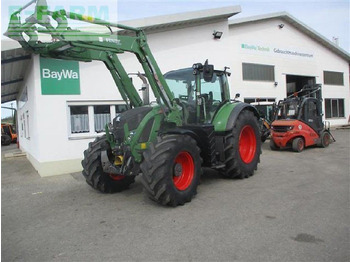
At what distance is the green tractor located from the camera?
4719 mm

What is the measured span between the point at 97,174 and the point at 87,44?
248cm

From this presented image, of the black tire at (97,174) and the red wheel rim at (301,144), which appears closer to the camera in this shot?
the black tire at (97,174)

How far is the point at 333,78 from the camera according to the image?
20969 mm

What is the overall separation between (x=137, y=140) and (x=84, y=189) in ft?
7.74

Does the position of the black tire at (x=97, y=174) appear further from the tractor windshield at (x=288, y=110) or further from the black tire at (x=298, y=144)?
the tractor windshield at (x=288, y=110)

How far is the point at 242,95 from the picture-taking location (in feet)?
51.9

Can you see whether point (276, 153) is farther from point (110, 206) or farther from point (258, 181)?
point (110, 206)

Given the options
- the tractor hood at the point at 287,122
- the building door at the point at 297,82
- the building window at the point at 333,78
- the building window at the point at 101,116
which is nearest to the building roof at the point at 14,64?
the building window at the point at 101,116

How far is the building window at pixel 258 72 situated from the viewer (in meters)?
16.1

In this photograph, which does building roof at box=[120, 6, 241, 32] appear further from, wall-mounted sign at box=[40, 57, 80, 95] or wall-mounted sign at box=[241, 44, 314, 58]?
wall-mounted sign at box=[241, 44, 314, 58]

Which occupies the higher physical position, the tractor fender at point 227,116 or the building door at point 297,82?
the building door at point 297,82

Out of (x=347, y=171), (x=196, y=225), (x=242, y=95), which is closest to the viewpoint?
(x=196, y=225)

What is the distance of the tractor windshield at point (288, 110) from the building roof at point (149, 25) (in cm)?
422

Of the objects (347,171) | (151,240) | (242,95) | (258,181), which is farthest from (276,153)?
(151,240)
